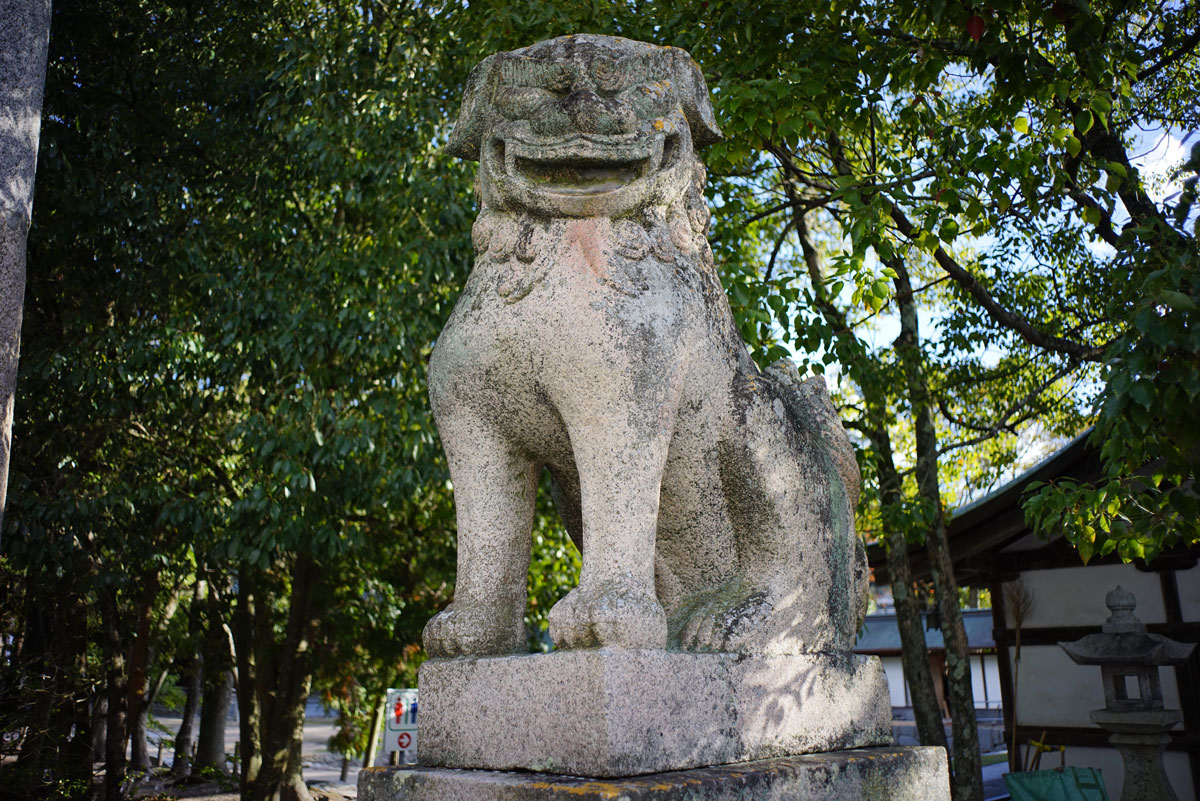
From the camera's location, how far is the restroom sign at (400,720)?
34.2 feet

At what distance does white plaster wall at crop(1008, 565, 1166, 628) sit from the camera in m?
8.61

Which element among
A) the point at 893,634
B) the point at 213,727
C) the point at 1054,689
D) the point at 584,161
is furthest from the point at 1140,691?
the point at 893,634

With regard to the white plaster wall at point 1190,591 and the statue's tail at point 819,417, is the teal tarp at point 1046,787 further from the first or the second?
the statue's tail at point 819,417

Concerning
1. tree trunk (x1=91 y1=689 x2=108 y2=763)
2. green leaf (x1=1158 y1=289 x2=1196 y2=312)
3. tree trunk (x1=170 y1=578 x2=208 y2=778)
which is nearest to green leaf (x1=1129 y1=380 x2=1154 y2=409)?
green leaf (x1=1158 y1=289 x2=1196 y2=312)

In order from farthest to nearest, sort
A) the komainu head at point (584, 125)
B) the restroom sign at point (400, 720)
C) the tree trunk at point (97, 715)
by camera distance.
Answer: the restroom sign at point (400, 720)
the tree trunk at point (97, 715)
the komainu head at point (584, 125)

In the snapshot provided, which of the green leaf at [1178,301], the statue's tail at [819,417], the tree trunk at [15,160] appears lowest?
the statue's tail at [819,417]

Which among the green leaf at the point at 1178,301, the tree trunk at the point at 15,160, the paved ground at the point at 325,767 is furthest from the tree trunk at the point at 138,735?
the green leaf at the point at 1178,301

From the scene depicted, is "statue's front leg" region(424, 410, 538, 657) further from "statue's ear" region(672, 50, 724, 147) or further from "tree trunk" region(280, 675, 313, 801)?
"tree trunk" region(280, 675, 313, 801)

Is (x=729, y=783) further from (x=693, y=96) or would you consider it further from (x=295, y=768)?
A: (x=295, y=768)

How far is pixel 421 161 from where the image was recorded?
719cm

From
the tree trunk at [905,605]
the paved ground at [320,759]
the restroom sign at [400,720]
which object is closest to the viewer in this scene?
the tree trunk at [905,605]

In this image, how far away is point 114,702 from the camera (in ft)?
32.8

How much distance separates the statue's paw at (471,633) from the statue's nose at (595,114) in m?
1.13

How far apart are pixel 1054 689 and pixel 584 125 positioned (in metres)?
8.81
